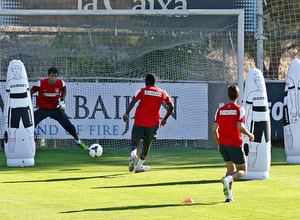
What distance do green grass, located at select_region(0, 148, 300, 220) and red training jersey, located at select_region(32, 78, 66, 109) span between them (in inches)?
51.4

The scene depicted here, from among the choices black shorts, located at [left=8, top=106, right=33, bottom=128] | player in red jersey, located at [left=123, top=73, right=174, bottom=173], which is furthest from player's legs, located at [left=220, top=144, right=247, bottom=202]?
black shorts, located at [left=8, top=106, right=33, bottom=128]

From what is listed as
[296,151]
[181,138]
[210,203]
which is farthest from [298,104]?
[210,203]

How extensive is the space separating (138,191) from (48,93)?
5102mm

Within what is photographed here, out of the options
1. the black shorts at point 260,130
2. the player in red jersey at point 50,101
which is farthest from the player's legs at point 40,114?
the black shorts at point 260,130

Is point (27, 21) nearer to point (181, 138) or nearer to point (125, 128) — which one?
point (125, 128)

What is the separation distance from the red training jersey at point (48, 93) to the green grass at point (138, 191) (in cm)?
130

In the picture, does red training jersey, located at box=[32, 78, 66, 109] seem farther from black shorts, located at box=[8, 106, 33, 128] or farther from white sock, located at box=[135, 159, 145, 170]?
white sock, located at box=[135, 159, 145, 170]

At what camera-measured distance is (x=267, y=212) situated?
711 centimetres

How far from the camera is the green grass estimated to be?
7051 mm

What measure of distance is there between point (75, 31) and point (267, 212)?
11.1 meters

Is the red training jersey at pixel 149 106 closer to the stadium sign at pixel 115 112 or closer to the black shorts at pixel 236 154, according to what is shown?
the black shorts at pixel 236 154

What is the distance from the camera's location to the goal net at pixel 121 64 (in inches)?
662

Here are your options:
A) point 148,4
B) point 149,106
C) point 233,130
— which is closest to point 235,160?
point 233,130

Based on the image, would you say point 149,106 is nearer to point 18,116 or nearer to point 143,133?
point 143,133
